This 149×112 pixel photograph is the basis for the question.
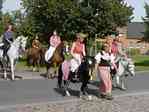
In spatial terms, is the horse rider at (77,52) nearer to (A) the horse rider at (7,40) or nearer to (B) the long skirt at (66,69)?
(B) the long skirt at (66,69)

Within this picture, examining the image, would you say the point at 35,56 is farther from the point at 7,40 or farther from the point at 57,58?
the point at 7,40

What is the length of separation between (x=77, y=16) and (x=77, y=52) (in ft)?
69.3

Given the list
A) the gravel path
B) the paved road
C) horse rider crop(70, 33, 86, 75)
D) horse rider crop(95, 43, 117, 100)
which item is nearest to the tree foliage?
the paved road

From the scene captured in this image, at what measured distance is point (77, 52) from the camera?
16.9 m

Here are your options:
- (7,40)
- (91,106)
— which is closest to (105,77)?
(91,106)

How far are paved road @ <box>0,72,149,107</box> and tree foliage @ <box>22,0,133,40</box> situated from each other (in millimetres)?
15430

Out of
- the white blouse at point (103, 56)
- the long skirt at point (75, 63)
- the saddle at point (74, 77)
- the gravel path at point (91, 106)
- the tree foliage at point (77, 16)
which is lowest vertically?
the gravel path at point (91, 106)

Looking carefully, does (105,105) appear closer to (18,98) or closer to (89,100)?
(89,100)

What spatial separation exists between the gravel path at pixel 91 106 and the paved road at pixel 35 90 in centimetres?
83

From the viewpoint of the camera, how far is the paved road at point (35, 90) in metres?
15.8

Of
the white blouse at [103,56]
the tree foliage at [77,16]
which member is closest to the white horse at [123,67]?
the white blouse at [103,56]

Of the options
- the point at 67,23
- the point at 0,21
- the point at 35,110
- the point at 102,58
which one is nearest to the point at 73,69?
the point at 102,58

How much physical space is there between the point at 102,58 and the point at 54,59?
23.9ft

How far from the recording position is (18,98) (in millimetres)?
15961
